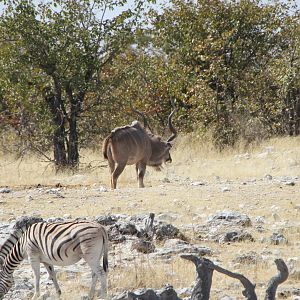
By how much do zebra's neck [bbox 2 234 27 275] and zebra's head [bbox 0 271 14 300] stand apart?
0.04 meters

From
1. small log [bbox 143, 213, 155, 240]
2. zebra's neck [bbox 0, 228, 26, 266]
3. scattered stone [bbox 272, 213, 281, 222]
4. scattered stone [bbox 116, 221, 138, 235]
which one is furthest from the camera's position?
scattered stone [bbox 272, 213, 281, 222]

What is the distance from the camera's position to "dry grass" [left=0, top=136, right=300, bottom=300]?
7.78 metres

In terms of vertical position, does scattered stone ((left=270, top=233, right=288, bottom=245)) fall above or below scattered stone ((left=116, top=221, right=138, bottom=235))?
below

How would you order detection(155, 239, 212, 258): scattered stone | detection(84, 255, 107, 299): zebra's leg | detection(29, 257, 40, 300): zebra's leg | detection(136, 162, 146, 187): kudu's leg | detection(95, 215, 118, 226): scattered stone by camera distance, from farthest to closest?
detection(136, 162, 146, 187): kudu's leg → detection(95, 215, 118, 226): scattered stone → detection(155, 239, 212, 258): scattered stone → detection(29, 257, 40, 300): zebra's leg → detection(84, 255, 107, 299): zebra's leg

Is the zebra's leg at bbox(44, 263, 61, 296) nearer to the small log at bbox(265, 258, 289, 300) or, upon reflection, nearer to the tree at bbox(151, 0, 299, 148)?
the small log at bbox(265, 258, 289, 300)

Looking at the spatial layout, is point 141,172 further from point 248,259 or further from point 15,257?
point 15,257

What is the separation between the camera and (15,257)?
7.27m

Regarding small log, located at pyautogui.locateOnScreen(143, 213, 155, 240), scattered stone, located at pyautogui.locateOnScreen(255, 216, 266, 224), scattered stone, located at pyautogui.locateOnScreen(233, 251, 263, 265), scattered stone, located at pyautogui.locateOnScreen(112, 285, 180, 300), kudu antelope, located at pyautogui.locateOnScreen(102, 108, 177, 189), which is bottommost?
scattered stone, located at pyautogui.locateOnScreen(233, 251, 263, 265)

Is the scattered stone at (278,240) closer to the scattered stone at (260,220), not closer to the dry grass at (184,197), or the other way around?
the dry grass at (184,197)

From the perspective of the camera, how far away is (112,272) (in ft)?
26.1

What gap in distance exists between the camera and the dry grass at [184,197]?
25.5ft

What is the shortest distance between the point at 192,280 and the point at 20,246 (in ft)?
5.16

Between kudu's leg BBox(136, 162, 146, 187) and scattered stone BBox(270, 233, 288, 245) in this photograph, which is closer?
scattered stone BBox(270, 233, 288, 245)

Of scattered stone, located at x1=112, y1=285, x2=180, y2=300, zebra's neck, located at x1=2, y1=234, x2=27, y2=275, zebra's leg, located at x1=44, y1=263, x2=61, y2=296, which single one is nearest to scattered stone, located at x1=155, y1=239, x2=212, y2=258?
zebra's leg, located at x1=44, y1=263, x2=61, y2=296
